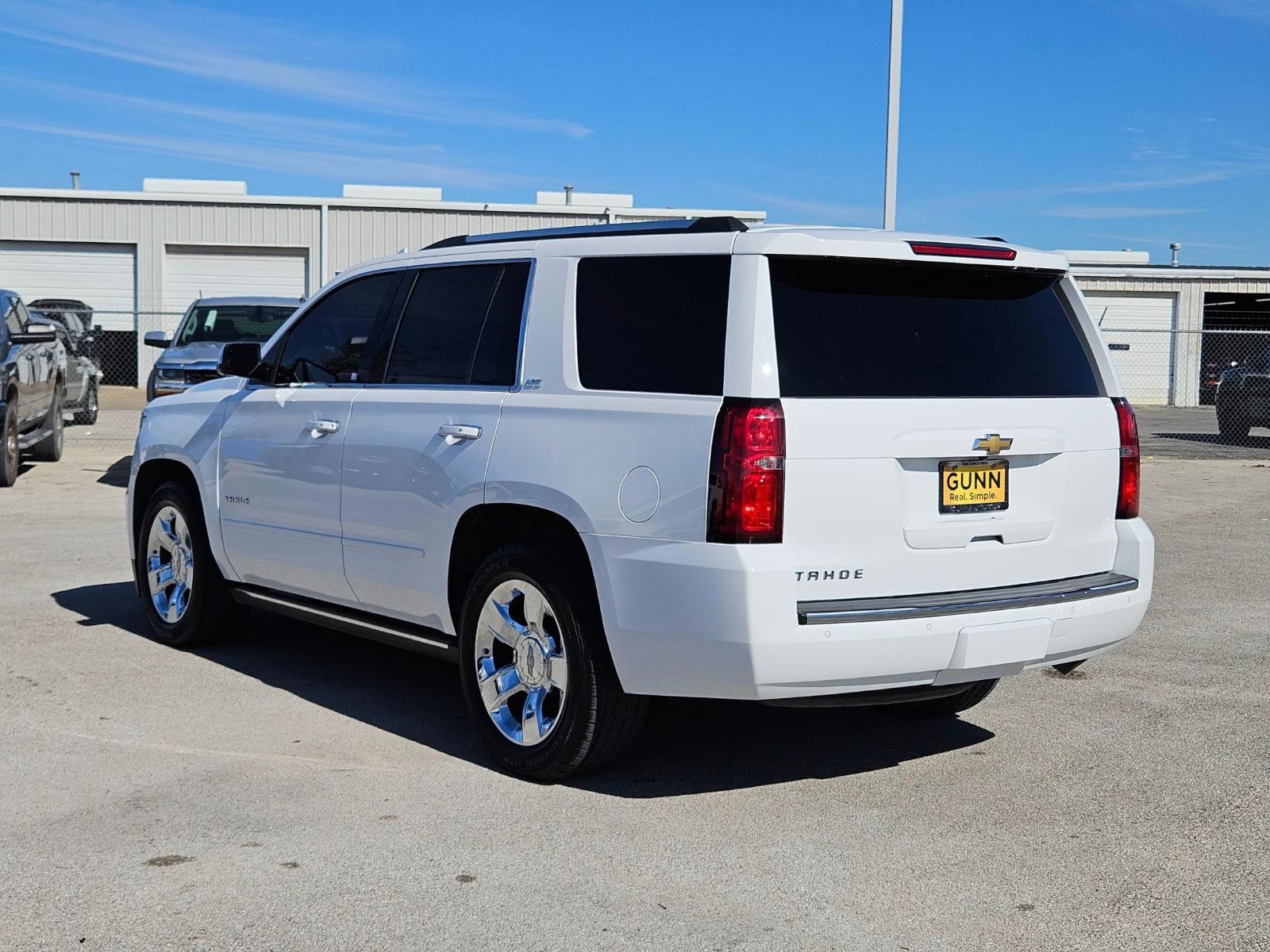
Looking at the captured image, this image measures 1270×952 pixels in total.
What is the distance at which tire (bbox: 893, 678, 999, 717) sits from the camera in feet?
19.9

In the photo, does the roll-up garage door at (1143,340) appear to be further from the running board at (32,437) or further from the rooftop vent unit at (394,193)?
the running board at (32,437)

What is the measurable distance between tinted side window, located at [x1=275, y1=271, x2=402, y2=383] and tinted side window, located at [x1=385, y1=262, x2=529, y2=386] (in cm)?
24

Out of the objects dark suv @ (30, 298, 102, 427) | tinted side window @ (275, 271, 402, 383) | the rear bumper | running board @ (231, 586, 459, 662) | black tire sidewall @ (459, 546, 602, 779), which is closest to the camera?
the rear bumper

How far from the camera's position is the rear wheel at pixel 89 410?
20.8 meters

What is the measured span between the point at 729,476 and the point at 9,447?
11.8 meters

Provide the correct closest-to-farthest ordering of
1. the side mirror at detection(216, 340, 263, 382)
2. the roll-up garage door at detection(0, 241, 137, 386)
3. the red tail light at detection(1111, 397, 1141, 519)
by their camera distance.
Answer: the red tail light at detection(1111, 397, 1141, 519) → the side mirror at detection(216, 340, 263, 382) → the roll-up garage door at detection(0, 241, 137, 386)

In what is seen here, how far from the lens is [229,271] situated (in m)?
36.4

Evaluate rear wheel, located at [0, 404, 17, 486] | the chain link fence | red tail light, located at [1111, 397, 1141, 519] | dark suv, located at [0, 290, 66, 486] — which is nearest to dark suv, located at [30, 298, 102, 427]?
dark suv, located at [0, 290, 66, 486]

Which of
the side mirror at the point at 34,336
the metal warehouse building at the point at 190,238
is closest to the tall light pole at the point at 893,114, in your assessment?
the side mirror at the point at 34,336

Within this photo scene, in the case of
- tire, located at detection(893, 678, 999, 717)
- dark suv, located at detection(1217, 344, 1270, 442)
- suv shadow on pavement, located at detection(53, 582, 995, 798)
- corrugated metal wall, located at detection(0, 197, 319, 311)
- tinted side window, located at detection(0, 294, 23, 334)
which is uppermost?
corrugated metal wall, located at detection(0, 197, 319, 311)

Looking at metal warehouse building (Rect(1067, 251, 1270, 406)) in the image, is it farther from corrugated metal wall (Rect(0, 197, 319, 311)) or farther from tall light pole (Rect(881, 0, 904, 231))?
tall light pole (Rect(881, 0, 904, 231))

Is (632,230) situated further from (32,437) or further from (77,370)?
(77,370)

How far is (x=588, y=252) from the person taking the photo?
5266 millimetres

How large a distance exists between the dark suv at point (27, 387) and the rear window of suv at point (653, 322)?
33.4 ft
